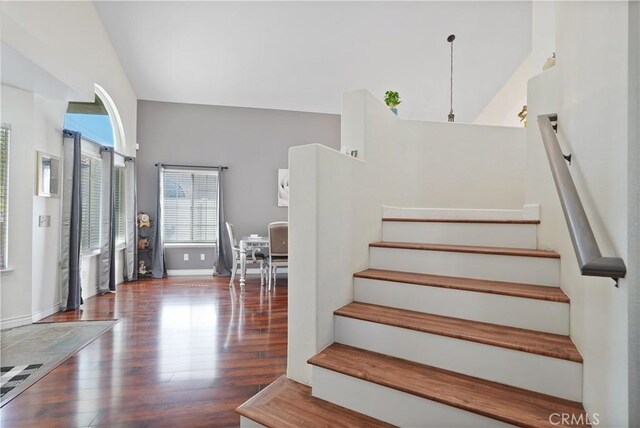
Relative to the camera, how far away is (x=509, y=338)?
4.40ft

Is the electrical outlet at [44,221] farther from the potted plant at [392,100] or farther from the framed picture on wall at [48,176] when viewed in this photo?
the potted plant at [392,100]

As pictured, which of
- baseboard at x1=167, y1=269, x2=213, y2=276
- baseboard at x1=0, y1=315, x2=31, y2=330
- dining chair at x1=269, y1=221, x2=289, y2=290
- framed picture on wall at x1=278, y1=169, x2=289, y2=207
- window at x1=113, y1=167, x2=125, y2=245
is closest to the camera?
baseboard at x1=0, y1=315, x2=31, y2=330

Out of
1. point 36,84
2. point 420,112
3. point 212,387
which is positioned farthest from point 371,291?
point 420,112

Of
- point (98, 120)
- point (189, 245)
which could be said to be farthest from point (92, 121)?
point (189, 245)

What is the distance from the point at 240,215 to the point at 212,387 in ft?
14.1

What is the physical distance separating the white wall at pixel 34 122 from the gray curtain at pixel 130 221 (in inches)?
64.9

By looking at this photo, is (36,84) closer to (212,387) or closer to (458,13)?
(212,387)

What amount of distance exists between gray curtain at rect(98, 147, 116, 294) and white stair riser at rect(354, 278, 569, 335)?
4.21 meters

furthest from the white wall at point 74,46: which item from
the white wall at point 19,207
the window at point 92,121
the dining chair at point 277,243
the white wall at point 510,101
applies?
the white wall at point 510,101

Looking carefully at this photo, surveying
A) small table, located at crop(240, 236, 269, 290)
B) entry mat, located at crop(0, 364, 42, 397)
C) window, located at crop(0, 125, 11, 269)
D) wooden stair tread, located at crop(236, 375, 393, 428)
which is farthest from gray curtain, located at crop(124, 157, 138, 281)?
wooden stair tread, located at crop(236, 375, 393, 428)

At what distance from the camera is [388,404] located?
133 cm

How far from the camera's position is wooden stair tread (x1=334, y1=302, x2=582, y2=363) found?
48.9 inches

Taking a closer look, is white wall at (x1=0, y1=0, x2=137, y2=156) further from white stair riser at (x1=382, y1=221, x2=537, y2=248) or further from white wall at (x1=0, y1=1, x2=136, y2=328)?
white stair riser at (x1=382, y1=221, x2=537, y2=248)

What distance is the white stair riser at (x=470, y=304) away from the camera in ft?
4.64
